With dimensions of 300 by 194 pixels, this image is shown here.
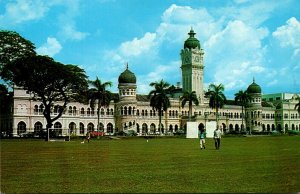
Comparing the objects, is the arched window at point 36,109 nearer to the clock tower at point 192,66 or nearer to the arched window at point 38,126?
the arched window at point 38,126

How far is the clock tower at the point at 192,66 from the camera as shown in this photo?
135 metres

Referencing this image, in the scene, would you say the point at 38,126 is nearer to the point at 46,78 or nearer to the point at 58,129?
the point at 58,129

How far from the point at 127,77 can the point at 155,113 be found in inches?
598

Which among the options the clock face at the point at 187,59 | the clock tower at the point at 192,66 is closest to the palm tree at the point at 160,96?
the clock tower at the point at 192,66

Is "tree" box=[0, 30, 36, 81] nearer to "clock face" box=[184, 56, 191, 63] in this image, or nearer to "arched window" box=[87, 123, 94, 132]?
"arched window" box=[87, 123, 94, 132]

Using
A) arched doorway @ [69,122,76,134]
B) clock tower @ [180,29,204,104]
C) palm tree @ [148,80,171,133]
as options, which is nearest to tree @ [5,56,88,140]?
palm tree @ [148,80,171,133]

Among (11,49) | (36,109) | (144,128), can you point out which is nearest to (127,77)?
(144,128)

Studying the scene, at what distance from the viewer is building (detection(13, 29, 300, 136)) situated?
327ft

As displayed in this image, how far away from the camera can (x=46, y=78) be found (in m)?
65.4

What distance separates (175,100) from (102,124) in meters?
24.6

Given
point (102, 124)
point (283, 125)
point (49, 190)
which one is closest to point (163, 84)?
point (102, 124)

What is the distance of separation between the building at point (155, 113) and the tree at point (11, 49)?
3189 centimetres

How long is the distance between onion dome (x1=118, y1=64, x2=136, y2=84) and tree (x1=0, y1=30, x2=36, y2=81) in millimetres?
50618

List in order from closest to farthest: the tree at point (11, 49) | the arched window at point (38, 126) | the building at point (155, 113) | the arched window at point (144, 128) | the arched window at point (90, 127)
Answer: the tree at point (11, 49), the building at point (155, 113), the arched window at point (38, 126), the arched window at point (90, 127), the arched window at point (144, 128)
